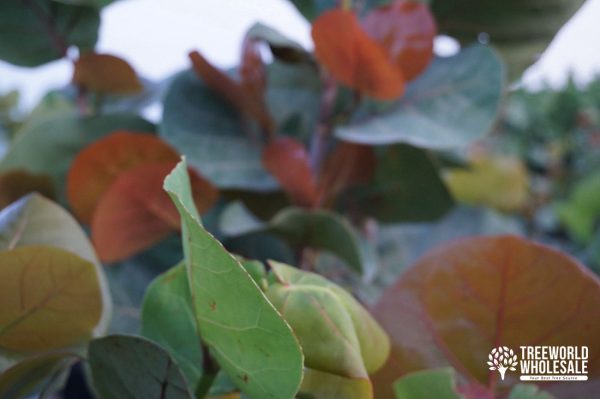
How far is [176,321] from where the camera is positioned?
25cm

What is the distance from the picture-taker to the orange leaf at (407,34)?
0.38m

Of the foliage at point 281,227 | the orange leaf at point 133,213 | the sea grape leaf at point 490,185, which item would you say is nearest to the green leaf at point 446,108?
the foliage at point 281,227

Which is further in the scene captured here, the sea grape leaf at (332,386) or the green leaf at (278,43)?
the green leaf at (278,43)

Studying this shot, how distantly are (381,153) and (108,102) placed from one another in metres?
0.20

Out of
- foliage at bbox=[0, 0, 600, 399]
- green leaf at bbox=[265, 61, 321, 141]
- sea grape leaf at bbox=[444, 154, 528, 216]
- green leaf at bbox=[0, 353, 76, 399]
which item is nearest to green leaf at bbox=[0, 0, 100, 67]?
foliage at bbox=[0, 0, 600, 399]

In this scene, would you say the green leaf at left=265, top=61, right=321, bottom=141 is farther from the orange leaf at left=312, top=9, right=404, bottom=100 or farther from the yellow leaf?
the yellow leaf

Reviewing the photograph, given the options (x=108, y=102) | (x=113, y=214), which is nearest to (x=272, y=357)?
(x=113, y=214)

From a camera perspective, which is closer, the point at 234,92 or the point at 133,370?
the point at 133,370

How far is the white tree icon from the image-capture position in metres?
0.25

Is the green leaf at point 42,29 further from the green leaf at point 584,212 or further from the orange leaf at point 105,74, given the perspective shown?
the green leaf at point 584,212

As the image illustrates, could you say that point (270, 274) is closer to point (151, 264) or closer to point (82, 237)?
point (82, 237)

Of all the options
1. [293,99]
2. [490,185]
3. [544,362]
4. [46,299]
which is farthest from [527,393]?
[490,185]

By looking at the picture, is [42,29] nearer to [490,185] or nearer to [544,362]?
[544,362]

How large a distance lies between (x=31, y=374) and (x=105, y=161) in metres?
0.15
